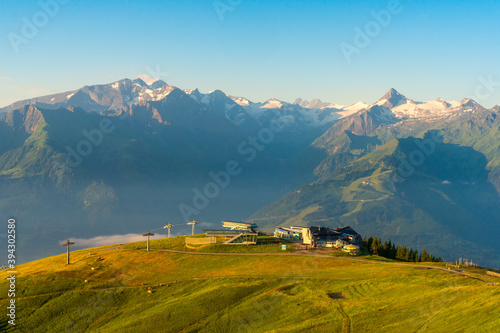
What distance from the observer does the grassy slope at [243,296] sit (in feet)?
343

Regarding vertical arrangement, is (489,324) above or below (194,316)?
above

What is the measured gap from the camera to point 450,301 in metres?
107

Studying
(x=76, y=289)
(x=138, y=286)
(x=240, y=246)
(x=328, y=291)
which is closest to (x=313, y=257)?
(x=240, y=246)

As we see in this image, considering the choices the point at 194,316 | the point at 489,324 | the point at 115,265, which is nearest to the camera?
the point at 489,324

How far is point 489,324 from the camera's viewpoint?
85812 mm

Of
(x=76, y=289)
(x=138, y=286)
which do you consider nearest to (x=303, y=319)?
(x=138, y=286)

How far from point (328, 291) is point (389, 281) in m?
19.3

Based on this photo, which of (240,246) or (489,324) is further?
(240,246)

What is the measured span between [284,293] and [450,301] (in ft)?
152

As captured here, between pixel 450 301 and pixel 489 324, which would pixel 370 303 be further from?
pixel 489 324

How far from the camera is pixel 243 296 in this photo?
440 feet

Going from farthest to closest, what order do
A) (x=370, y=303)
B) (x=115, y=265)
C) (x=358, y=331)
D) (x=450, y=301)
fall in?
(x=115, y=265), (x=370, y=303), (x=450, y=301), (x=358, y=331)

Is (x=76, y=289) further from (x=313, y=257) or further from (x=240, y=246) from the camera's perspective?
(x=313, y=257)

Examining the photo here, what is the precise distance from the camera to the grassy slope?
105 m
